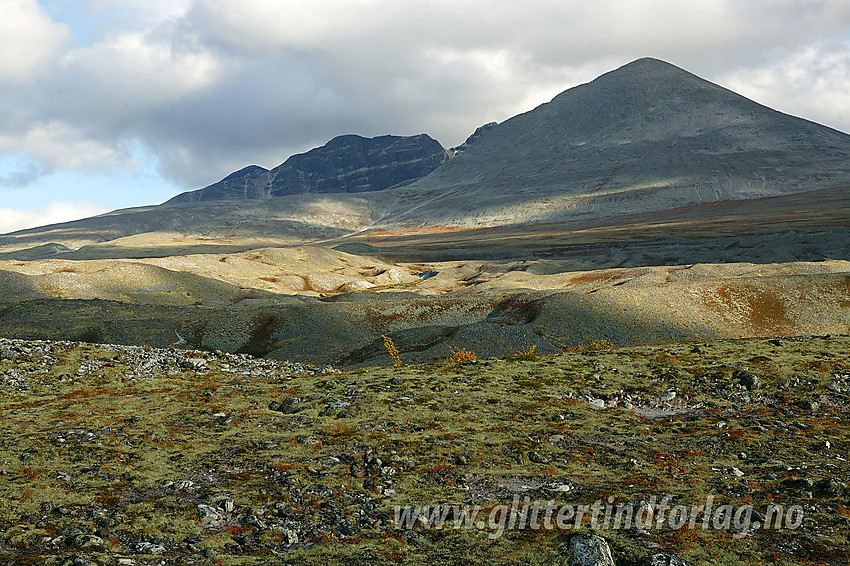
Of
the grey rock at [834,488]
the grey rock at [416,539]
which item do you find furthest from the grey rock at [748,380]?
the grey rock at [416,539]

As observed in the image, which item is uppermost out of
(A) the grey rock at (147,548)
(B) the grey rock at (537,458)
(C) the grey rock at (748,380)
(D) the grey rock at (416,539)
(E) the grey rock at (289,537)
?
(A) the grey rock at (147,548)

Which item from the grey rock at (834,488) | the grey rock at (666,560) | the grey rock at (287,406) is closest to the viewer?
the grey rock at (666,560)

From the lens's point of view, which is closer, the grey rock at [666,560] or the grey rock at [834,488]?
the grey rock at [666,560]

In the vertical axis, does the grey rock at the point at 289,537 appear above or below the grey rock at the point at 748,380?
above

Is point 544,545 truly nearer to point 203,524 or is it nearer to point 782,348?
point 203,524

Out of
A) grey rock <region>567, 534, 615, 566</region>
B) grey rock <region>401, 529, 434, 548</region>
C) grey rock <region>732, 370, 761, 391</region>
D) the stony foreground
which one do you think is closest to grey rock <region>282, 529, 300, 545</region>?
the stony foreground

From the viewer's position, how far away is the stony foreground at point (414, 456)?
11.5 m

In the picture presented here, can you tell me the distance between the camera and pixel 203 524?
12445mm

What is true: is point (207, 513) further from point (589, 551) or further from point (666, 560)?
point (666, 560)

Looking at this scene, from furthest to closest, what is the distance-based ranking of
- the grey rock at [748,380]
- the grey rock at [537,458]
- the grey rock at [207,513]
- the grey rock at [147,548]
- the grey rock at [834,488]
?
1. the grey rock at [748,380]
2. the grey rock at [537,458]
3. the grey rock at [834,488]
4. the grey rock at [207,513]
5. the grey rock at [147,548]

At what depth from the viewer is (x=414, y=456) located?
16.8m

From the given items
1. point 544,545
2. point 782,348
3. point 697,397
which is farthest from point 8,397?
point 782,348

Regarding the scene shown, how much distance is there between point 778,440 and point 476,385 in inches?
476

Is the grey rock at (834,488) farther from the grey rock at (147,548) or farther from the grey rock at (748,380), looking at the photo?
the grey rock at (147,548)
